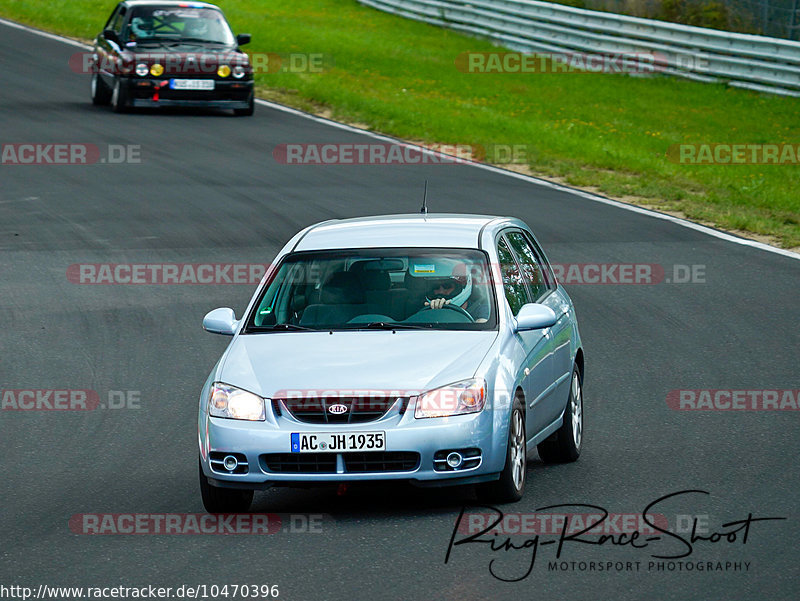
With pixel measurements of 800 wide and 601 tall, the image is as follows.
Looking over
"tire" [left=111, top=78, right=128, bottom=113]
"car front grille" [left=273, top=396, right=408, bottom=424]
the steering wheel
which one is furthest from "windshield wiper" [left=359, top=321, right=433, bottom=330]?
"tire" [left=111, top=78, right=128, bottom=113]

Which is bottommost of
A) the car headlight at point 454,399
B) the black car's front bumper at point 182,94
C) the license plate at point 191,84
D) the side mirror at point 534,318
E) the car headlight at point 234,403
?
the black car's front bumper at point 182,94

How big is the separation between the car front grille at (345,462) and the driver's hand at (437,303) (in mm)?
1244

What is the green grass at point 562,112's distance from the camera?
2092 centimetres

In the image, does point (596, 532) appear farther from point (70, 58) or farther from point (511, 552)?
point (70, 58)

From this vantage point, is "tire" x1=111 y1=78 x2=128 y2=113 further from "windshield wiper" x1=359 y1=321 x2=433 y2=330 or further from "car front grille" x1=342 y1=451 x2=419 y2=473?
"car front grille" x1=342 y1=451 x2=419 y2=473

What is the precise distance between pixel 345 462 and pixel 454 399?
0.65 metres

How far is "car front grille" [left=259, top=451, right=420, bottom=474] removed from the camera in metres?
7.55

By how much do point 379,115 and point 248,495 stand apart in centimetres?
1874

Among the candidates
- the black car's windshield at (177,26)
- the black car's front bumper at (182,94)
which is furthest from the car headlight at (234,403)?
the black car's windshield at (177,26)

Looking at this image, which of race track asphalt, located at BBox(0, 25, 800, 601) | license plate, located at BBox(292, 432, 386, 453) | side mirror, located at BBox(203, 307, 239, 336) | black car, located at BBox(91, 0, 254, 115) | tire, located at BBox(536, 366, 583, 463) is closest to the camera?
race track asphalt, located at BBox(0, 25, 800, 601)

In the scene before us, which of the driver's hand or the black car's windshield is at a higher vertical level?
the driver's hand

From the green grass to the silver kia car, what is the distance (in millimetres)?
9619

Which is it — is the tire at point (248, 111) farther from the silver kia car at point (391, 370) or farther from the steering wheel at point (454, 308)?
the steering wheel at point (454, 308)

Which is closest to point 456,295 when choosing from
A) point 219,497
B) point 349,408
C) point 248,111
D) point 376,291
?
point 376,291
